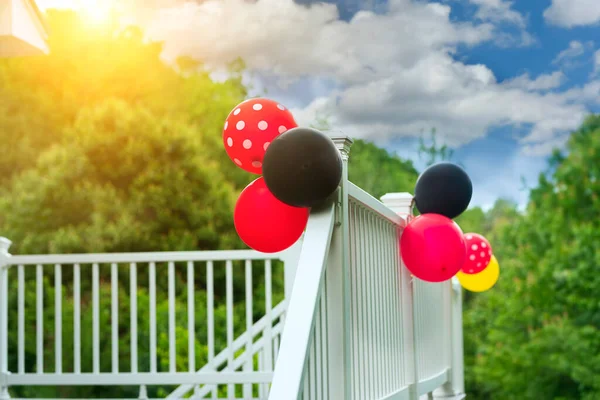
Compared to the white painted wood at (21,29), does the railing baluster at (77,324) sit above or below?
below

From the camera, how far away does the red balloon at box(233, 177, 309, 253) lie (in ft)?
6.86

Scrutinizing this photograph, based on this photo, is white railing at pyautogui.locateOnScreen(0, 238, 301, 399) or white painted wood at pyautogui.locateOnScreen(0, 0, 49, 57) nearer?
white painted wood at pyautogui.locateOnScreen(0, 0, 49, 57)

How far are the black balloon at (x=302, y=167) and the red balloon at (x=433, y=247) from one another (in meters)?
1.06

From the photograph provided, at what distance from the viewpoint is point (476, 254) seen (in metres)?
4.34

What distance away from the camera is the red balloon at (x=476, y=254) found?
14.2 feet

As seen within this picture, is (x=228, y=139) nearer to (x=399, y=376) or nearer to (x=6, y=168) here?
(x=399, y=376)

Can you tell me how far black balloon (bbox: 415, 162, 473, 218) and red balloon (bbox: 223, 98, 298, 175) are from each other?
3.74ft

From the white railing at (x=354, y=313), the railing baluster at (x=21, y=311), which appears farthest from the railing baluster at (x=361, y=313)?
the railing baluster at (x=21, y=311)

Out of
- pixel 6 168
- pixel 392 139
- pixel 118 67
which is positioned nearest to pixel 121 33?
pixel 118 67

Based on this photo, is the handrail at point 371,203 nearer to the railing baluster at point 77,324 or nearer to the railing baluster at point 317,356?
the railing baluster at point 317,356

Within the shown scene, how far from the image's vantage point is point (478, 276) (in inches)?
187

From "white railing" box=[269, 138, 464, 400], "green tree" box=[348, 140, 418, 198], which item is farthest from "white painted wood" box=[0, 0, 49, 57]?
"green tree" box=[348, 140, 418, 198]

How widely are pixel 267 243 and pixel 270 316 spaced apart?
1887 mm

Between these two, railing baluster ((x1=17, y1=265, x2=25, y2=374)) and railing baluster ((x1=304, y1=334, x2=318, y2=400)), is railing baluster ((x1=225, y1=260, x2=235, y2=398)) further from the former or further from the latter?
railing baluster ((x1=304, y1=334, x2=318, y2=400))
